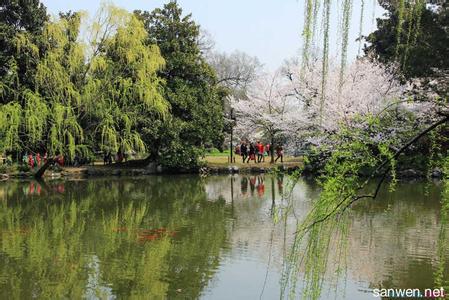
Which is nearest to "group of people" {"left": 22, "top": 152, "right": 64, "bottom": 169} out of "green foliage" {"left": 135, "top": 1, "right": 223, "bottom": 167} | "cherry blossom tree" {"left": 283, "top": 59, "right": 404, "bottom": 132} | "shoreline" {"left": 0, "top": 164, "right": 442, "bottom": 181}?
"shoreline" {"left": 0, "top": 164, "right": 442, "bottom": 181}

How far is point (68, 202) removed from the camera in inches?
464

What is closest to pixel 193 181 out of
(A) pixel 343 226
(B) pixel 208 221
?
(B) pixel 208 221

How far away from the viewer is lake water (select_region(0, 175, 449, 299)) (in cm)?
527

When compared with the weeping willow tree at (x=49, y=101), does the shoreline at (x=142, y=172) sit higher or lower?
lower

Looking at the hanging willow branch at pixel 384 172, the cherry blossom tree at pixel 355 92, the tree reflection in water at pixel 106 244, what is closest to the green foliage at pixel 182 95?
the cherry blossom tree at pixel 355 92

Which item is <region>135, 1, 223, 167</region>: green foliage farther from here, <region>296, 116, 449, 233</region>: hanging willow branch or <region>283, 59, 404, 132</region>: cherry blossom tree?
<region>296, 116, 449, 233</region>: hanging willow branch

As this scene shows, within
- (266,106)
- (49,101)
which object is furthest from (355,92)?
(49,101)

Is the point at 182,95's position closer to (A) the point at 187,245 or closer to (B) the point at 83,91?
(B) the point at 83,91

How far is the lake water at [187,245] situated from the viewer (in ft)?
17.3

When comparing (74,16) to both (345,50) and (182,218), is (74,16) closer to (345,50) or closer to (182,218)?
(182,218)

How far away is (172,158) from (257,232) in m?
11.7

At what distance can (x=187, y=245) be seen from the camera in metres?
7.30

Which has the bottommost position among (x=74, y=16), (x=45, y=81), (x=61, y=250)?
(x=61, y=250)

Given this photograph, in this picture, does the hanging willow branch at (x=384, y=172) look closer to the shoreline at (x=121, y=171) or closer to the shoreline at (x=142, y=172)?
the shoreline at (x=142, y=172)
